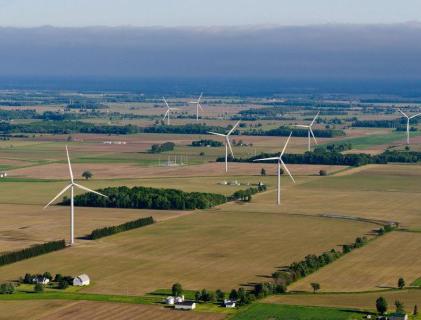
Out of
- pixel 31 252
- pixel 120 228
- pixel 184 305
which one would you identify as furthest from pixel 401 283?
pixel 120 228

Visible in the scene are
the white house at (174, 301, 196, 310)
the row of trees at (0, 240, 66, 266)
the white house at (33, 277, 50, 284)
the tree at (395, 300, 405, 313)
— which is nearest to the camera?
the tree at (395, 300, 405, 313)

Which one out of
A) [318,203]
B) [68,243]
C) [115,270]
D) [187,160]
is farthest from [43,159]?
[115,270]

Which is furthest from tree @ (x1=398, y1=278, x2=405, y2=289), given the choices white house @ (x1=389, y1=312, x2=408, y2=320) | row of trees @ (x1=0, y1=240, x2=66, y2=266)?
row of trees @ (x1=0, y1=240, x2=66, y2=266)

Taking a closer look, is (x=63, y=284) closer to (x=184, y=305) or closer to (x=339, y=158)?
(x=184, y=305)

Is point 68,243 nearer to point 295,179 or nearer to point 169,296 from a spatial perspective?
point 169,296

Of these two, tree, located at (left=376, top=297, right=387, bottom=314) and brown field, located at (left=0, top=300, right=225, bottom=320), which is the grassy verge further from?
brown field, located at (left=0, top=300, right=225, bottom=320)
